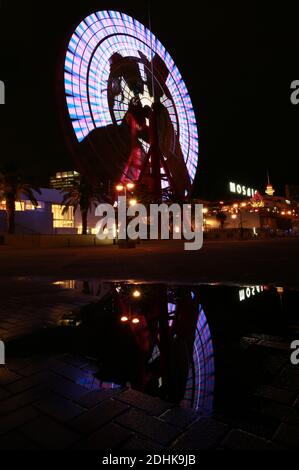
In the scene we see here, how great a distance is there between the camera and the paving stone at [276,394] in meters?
2.36

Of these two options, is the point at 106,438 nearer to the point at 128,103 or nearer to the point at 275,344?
the point at 275,344

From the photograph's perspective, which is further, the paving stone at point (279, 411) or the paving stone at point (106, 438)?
the paving stone at point (279, 411)

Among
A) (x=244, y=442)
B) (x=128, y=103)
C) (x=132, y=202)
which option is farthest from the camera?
(x=128, y=103)

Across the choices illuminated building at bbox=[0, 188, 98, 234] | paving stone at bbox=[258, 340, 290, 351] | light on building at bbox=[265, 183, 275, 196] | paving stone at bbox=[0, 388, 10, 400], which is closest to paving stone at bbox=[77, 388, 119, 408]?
paving stone at bbox=[0, 388, 10, 400]

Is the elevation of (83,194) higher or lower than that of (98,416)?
higher

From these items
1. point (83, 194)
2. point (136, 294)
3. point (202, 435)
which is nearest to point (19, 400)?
point (202, 435)

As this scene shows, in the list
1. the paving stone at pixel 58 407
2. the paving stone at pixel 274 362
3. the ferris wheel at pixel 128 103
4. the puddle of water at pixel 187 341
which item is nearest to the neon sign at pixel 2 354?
the puddle of water at pixel 187 341

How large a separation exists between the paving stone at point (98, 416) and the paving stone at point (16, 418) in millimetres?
350

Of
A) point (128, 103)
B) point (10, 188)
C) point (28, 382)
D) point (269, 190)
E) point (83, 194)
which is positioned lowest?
point (28, 382)

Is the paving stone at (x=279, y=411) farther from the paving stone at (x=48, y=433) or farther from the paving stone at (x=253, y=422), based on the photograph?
the paving stone at (x=48, y=433)

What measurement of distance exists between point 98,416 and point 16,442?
0.54 m

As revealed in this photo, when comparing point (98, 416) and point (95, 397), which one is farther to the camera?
point (95, 397)

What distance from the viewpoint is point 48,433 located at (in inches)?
79.4

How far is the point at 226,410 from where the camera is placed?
2.21 meters
